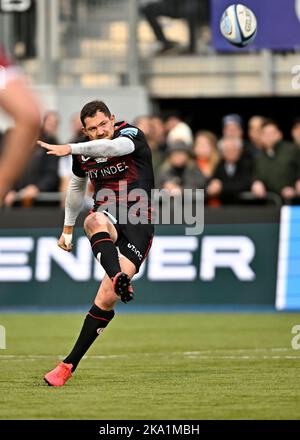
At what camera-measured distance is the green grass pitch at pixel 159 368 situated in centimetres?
876

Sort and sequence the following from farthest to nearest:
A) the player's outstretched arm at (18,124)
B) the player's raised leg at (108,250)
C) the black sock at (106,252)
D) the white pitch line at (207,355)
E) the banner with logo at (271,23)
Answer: the banner with logo at (271,23) → the white pitch line at (207,355) → the black sock at (106,252) → the player's raised leg at (108,250) → the player's outstretched arm at (18,124)

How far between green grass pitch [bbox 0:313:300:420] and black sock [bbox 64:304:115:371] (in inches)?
9.0

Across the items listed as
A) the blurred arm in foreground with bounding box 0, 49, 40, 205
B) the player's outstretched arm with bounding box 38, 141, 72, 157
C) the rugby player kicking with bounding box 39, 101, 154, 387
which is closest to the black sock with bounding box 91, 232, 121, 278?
the rugby player kicking with bounding box 39, 101, 154, 387

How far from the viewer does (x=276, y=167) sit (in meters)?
18.3

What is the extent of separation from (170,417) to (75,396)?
1333mm

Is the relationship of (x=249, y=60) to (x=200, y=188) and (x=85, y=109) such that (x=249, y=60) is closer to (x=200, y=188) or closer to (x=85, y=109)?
(x=200, y=188)

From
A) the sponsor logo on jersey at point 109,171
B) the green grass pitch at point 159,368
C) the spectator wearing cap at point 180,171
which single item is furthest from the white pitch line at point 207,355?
the spectator wearing cap at point 180,171

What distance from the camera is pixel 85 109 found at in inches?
400

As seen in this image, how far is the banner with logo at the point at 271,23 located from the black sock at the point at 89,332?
7.57 meters

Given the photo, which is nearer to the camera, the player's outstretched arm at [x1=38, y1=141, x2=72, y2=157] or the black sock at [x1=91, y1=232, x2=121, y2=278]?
the player's outstretched arm at [x1=38, y1=141, x2=72, y2=157]

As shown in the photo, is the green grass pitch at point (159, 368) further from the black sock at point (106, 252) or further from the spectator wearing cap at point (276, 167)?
the spectator wearing cap at point (276, 167)

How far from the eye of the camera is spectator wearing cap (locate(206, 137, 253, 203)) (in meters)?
18.1

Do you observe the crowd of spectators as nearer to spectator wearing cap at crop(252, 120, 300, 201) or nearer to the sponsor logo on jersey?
spectator wearing cap at crop(252, 120, 300, 201)

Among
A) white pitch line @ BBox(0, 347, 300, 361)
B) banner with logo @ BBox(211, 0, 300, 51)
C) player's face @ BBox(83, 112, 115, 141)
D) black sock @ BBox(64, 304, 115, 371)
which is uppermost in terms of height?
banner with logo @ BBox(211, 0, 300, 51)
